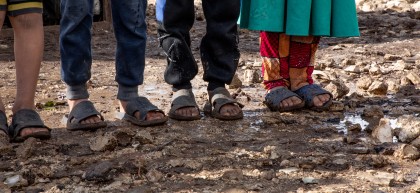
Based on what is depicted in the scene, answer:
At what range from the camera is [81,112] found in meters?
3.79

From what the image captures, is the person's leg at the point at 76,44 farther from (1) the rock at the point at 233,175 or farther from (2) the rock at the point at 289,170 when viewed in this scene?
(2) the rock at the point at 289,170

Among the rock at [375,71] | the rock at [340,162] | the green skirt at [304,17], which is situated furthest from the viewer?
the rock at [375,71]

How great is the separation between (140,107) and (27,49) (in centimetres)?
63

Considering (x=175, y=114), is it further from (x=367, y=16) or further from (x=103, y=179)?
(x=367, y=16)

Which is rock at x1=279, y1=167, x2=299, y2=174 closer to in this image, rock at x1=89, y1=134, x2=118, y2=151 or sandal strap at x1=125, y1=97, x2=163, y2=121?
rock at x1=89, y1=134, x2=118, y2=151

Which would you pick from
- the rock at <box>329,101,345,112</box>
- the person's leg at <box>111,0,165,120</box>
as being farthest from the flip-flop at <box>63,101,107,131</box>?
the rock at <box>329,101,345,112</box>

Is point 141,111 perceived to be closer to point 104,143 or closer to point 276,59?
point 104,143

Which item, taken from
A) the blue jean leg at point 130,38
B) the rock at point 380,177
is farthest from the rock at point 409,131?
the blue jean leg at point 130,38

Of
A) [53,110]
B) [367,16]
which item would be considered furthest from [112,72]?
[367,16]

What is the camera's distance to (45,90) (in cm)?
491

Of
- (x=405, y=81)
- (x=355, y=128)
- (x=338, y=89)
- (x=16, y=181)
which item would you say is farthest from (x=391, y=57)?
(x=16, y=181)

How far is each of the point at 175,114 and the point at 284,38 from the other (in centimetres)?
77

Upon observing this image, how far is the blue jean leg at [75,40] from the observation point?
143 inches

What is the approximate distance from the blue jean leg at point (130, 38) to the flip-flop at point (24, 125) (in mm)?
490
